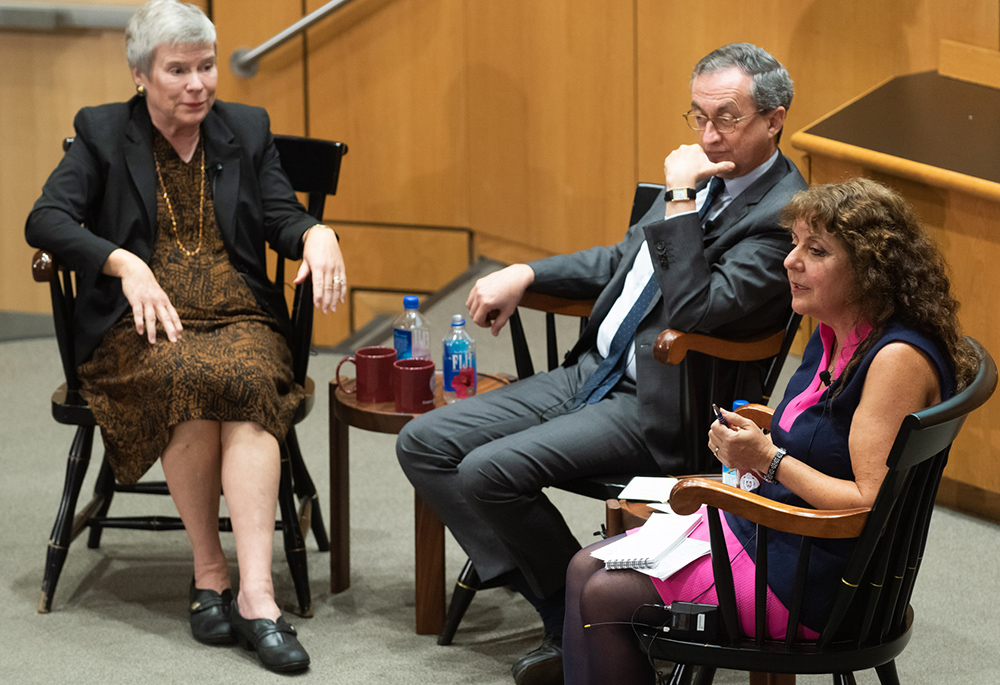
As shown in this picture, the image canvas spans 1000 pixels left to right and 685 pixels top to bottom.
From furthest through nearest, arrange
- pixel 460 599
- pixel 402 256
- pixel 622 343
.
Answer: pixel 402 256 → pixel 460 599 → pixel 622 343

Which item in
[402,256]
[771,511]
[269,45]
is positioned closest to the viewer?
[771,511]

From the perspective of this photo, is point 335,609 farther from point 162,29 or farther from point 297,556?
point 162,29

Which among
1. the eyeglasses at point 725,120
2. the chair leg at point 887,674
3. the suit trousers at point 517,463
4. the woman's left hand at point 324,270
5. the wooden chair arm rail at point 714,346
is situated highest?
the eyeglasses at point 725,120

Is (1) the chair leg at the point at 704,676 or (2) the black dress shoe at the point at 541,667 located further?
(2) the black dress shoe at the point at 541,667

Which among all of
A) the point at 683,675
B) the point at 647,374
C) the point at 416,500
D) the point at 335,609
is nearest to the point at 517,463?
the point at 647,374

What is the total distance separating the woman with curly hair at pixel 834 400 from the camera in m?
1.77

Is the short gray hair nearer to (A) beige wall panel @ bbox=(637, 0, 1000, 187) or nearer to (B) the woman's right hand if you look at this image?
(B) the woman's right hand

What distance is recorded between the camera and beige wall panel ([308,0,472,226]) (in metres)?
5.19

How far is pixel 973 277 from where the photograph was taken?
3.19 meters

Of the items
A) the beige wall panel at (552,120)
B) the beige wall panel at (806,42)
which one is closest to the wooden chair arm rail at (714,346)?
the beige wall panel at (806,42)

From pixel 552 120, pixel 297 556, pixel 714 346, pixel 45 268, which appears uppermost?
pixel 552 120

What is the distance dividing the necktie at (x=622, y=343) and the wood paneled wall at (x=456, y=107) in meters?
2.12

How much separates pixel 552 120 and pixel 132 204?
8.42ft

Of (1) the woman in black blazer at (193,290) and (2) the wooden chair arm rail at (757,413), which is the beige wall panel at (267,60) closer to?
(1) the woman in black blazer at (193,290)
